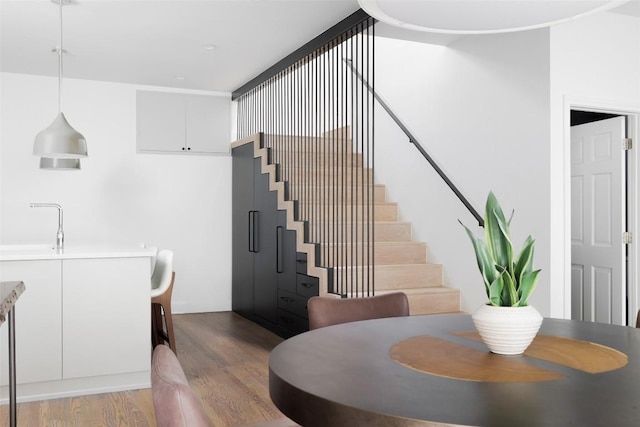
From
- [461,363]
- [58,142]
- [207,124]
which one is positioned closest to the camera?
[461,363]

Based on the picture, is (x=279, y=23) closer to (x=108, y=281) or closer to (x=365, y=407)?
(x=108, y=281)

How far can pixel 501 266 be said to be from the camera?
5.19ft

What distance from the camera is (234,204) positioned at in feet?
23.5

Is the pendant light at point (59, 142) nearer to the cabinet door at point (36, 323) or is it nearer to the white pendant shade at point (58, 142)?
the white pendant shade at point (58, 142)

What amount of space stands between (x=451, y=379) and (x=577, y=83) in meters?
3.05

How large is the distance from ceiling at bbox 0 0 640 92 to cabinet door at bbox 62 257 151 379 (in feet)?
6.07

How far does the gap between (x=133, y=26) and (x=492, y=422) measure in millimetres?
4410

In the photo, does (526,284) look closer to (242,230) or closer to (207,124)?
(242,230)

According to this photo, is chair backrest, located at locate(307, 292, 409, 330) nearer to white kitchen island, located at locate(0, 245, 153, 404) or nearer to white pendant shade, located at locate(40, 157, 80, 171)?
white kitchen island, located at locate(0, 245, 153, 404)

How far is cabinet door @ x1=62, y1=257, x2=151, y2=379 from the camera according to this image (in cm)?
379

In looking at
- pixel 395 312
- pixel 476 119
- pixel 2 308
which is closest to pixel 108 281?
pixel 2 308

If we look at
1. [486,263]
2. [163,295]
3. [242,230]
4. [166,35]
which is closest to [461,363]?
[486,263]

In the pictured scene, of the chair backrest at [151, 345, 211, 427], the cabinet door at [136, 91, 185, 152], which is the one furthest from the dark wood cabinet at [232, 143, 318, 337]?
the chair backrest at [151, 345, 211, 427]

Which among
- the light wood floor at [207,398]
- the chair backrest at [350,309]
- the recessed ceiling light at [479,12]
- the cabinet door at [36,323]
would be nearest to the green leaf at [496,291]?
the recessed ceiling light at [479,12]
